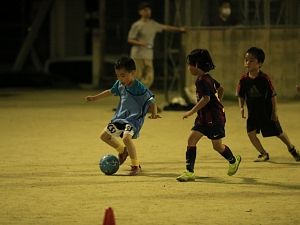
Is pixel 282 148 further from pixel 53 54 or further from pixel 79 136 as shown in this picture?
pixel 53 54

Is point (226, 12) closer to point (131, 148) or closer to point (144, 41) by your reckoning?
point (144, 41)

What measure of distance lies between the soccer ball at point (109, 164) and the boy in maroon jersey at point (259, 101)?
5.61 feet

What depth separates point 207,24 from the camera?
18469 mm

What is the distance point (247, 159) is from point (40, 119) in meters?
5.58

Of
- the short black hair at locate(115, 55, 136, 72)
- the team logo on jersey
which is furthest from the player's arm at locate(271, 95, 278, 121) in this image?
the short black hair at locate(115, 55, 136, 72)

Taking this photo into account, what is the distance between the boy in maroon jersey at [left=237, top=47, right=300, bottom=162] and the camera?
9.77 metres

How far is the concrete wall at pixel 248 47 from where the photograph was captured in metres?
18.2

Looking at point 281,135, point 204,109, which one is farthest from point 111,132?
point 281,135

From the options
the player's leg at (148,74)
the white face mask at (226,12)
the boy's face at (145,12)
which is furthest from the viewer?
the white face mask at (226,12)

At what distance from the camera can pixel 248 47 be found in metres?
18.2

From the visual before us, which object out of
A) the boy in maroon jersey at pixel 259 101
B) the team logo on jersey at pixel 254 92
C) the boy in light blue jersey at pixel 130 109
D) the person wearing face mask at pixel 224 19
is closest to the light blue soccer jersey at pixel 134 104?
the boy in light blue jersey at pixel 130 109

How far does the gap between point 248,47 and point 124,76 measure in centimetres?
961

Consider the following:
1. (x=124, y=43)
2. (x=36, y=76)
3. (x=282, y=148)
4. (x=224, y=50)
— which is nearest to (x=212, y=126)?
(x=282, y=148)

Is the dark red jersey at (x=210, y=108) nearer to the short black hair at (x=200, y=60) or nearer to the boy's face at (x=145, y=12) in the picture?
the short black hair at (x=200, y=60)
